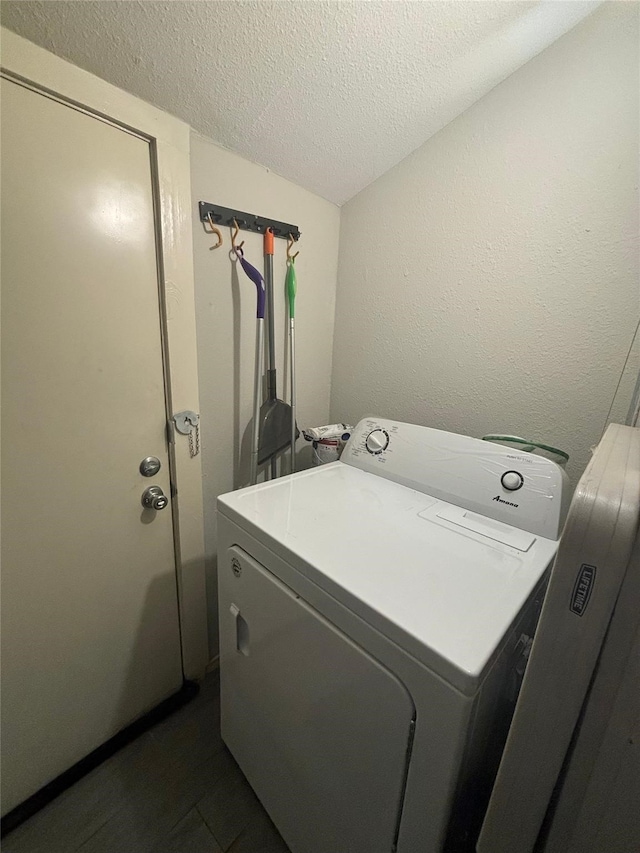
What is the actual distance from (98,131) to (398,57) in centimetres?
82

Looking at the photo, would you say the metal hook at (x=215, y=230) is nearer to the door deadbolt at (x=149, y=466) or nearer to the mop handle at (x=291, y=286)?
the mop handle at (x=291, y=286)

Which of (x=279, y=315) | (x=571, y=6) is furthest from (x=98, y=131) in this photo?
(x=571, y=6)

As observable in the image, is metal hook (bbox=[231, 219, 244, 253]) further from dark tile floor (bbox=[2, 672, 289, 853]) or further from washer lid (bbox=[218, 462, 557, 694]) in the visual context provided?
dark tile floor (bbox=[2, 672, 289, 853])

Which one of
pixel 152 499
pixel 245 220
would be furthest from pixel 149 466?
pixel 245 220

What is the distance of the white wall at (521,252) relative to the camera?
93 cm

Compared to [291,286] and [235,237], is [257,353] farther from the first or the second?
[235,237]

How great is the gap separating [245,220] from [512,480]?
48.3 inches

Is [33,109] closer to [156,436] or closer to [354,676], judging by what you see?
[156,436]

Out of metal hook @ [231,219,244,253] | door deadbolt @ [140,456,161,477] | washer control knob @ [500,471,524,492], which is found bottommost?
door deadbolt @ [140,456,161,477]

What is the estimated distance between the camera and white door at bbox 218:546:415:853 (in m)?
0.60

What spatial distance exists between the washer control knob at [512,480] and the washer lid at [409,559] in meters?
0.11

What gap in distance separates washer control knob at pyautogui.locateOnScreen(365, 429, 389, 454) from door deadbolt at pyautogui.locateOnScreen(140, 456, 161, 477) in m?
0.74

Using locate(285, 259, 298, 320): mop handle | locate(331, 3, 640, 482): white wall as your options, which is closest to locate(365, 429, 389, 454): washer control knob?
locate(331, 3, 640, 482): white wall

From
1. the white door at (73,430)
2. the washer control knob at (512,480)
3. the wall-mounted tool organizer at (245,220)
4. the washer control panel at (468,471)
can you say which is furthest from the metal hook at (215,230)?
the washer control knob at (512,480)
